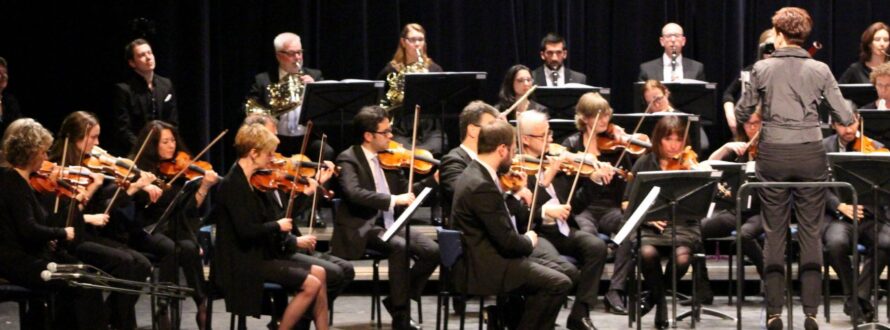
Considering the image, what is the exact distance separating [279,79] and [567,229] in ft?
8.95

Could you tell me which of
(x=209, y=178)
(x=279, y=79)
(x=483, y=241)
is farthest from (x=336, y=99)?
(x=483, y=241)

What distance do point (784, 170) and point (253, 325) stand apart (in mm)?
3151

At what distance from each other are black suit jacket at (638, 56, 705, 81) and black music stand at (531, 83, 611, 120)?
1197 mm

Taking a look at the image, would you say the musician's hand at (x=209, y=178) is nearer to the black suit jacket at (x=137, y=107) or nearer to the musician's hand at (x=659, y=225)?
the black suit jacket at (x=137, y=107)

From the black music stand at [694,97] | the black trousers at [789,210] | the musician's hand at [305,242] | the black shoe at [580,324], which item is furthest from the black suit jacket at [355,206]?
the black music stand at [694,97]

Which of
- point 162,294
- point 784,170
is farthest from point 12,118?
point 784,170

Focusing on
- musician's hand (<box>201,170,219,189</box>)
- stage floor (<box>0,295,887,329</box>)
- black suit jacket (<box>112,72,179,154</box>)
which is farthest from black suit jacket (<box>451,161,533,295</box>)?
black suit jacket (<box>112,72,179,154</box>)

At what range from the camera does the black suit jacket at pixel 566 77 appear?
10.3 meters

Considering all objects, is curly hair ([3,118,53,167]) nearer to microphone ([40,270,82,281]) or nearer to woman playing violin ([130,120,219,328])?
microphone ([40,270,82,281])

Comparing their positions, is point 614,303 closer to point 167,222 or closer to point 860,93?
point 860,93

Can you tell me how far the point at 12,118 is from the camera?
9414 millimetres

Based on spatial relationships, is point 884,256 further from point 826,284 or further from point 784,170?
point 784,170

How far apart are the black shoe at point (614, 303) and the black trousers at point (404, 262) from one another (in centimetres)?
111

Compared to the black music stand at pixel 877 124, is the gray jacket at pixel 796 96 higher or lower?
higher
